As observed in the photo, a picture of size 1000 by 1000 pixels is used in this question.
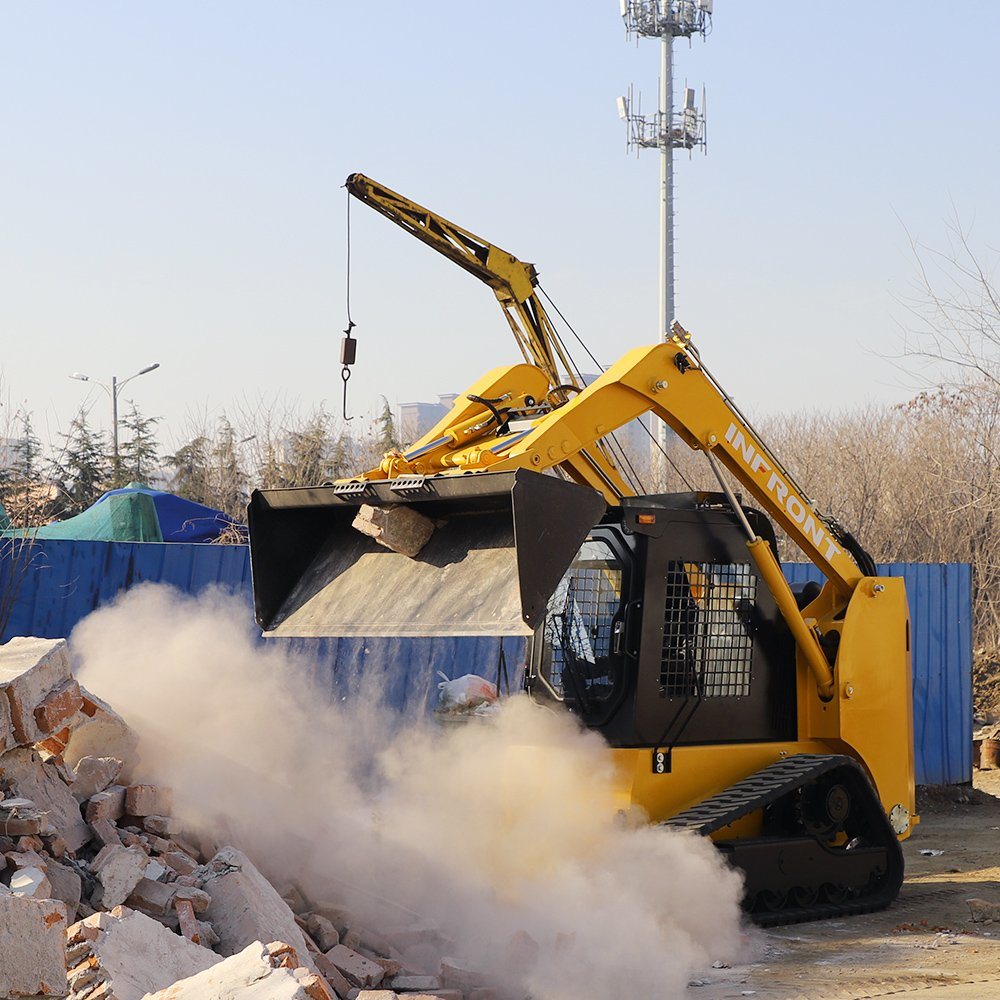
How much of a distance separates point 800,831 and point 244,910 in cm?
356

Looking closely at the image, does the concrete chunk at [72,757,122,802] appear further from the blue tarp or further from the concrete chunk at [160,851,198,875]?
the blue tarp

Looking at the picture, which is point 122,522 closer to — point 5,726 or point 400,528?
point 400,528

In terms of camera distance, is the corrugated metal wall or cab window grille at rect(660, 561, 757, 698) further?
the corrugated metal wall

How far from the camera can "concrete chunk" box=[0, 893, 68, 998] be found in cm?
448

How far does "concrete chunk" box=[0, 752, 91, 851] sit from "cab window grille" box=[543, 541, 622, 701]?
9.23 ft

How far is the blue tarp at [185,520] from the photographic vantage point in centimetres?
1781

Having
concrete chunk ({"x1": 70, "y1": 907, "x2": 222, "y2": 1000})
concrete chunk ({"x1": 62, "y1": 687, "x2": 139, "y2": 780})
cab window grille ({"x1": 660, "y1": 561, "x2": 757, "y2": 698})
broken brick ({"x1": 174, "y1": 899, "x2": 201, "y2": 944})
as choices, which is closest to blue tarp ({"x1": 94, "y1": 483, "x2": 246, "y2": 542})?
cab window grille ({"x1": 660, "y1": 561, "x2": 757, "y2": 698})

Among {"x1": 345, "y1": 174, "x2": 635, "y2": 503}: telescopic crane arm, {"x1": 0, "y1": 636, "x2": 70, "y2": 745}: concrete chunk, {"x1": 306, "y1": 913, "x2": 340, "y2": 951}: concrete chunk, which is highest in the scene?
{"x1": 345, "y1": 174, "x2": 635, "y2": 503}: telescopic crane arm

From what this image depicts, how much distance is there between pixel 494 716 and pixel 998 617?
15984 mm

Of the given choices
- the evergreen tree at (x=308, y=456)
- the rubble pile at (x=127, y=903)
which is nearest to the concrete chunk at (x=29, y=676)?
the rubble pile at (x=127, y=903)

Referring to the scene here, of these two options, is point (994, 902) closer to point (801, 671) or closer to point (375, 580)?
point (801, 671)

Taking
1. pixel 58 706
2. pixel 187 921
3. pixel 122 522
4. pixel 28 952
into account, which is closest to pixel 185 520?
pixel 122 522

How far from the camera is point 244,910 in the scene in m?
6.00

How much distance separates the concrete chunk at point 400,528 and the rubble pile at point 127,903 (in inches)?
64.8
